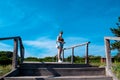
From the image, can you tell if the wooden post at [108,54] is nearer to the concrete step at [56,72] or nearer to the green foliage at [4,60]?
the concrete step at [56,72]

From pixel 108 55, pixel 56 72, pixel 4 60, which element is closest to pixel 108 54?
pixel 108 55

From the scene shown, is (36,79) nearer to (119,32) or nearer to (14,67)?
(14,67)

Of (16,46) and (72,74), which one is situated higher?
(16,46)

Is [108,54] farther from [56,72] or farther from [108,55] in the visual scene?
[56,72]

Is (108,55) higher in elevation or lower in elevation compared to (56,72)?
higher

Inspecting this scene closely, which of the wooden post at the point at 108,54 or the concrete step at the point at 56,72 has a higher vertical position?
the wooden post at the point at 108,54

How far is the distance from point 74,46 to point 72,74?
18.4 feet

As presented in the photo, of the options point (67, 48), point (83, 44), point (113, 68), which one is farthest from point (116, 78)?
point (67, 48)

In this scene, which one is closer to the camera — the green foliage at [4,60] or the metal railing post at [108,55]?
the metal railing post at [108,55]

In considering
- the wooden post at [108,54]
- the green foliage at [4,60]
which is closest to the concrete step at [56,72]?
the wooden post at [108,54]

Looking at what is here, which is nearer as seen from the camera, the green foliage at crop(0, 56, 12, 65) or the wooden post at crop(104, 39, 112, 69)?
the wooden post at crop(104, 39, 112, 69)

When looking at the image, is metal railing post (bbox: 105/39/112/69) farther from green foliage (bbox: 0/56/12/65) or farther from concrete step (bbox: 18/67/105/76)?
green foliage (bbox: 0/56/12/65)

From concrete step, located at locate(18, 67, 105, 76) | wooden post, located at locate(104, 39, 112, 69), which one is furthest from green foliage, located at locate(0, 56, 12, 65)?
wooden post, located at locate(104, 39, 112, 69)

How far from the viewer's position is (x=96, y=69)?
10.9 m
